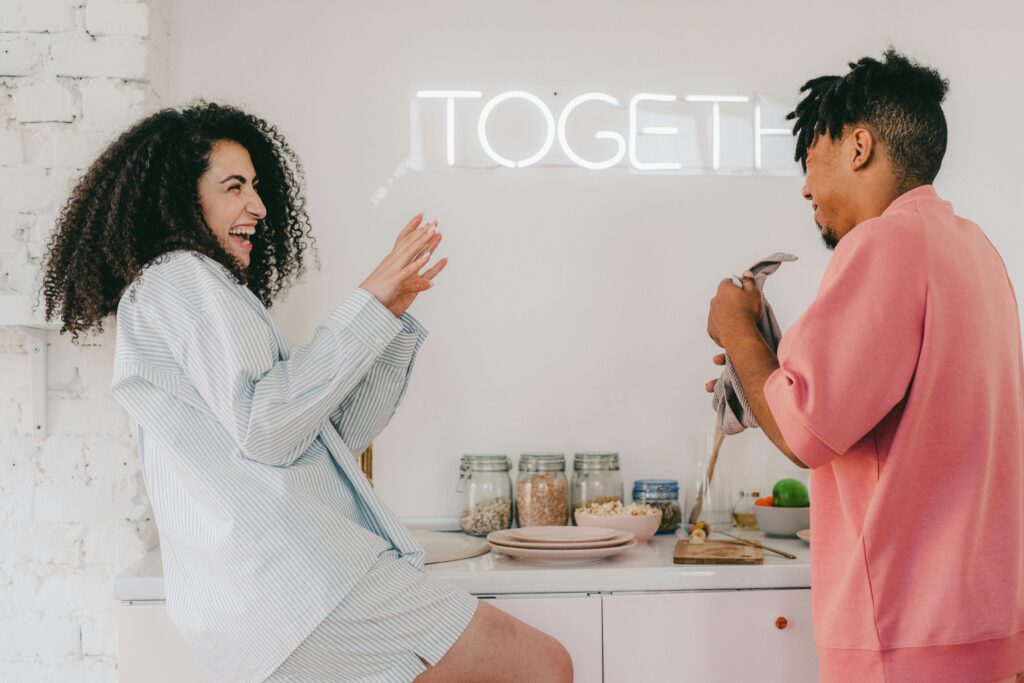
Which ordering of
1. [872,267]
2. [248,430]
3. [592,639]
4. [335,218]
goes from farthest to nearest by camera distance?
[335,218]
[592,639]
[248,430]
[872,267]

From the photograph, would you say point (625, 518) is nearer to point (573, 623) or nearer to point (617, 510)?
point (617, 510)

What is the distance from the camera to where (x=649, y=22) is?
2525mm

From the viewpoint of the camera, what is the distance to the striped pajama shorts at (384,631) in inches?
55.7

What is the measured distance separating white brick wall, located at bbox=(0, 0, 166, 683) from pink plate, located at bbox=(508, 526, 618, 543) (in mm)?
830

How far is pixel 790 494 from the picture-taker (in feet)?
7.45

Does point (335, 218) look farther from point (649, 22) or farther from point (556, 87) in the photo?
point (649, 22)

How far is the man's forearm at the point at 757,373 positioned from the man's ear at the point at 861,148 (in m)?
0.30

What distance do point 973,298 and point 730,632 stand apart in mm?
936

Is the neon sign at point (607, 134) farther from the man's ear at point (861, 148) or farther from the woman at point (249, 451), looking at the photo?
the man's ear at point (861, 148)

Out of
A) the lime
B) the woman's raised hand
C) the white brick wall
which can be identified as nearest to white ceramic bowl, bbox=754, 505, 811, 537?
the lime

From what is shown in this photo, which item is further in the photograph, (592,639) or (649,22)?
(649,22)

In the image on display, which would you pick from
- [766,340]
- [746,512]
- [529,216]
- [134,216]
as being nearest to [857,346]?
[766,340]

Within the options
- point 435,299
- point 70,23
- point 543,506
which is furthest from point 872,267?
point 70,23

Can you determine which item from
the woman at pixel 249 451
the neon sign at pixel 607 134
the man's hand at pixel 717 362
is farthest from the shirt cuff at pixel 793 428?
the neon sign at pixel 607 134
